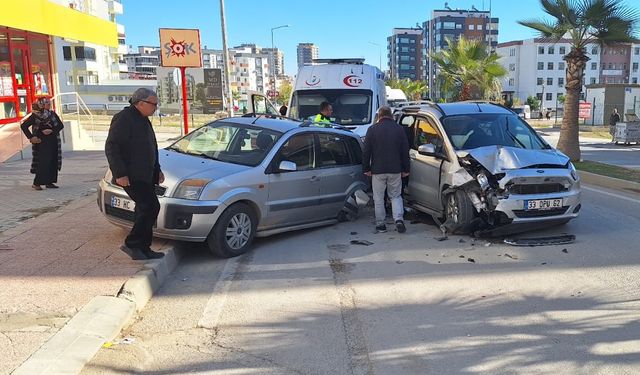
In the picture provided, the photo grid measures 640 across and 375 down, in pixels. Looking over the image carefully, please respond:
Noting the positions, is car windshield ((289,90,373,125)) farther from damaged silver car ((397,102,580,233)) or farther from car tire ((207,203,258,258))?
car tire ((207,203,258,258))

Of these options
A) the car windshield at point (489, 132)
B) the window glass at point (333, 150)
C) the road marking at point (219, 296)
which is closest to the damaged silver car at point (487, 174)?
the car windshield at point (489, 132)

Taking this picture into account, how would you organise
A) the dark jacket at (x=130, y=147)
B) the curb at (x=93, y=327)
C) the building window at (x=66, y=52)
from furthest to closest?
the building window at (x=66, y=52), the dark jacket at (x=130, y=147), the curb at (x=93, y=327)

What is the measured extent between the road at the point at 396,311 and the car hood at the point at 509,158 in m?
1.04

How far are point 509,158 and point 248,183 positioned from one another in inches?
132

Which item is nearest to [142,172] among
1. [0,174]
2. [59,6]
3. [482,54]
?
[0,174]

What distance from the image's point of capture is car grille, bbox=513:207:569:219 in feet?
22.7

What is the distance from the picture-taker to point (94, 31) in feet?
67.7

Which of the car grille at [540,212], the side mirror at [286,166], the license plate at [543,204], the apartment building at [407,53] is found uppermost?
the apartment building at [407,53]

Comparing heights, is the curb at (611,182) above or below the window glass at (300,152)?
below

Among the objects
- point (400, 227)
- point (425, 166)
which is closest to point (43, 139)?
point (400, 227)

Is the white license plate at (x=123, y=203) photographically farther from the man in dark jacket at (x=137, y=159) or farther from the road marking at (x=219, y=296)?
the road marking at (x=219, y=296)

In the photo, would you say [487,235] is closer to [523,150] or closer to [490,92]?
[523,150]

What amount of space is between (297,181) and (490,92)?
26270 millimetres

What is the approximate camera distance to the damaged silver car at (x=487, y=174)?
22.8 feet
